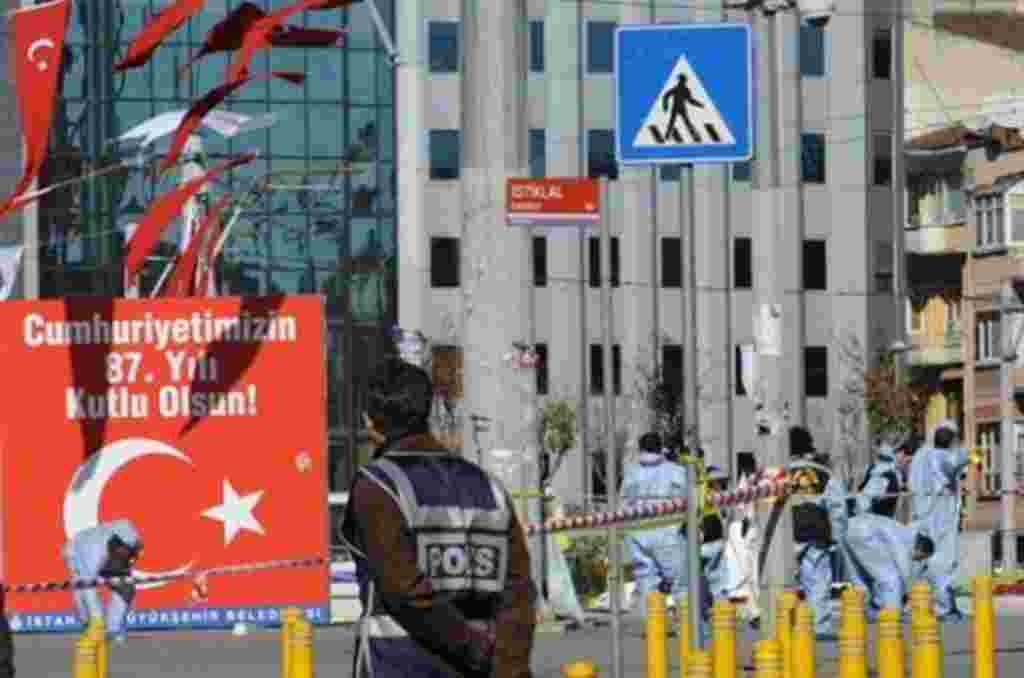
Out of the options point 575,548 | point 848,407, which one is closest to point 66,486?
point 575,548

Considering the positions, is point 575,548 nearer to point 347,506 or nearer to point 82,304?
point 82,304

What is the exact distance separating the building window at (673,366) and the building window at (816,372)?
3416 mm

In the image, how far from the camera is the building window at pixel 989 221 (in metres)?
102

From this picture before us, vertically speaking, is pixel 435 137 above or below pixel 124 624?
above

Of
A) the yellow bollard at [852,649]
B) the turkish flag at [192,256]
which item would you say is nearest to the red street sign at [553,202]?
the yellow bollard at [852,649]

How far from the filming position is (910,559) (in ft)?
98.8

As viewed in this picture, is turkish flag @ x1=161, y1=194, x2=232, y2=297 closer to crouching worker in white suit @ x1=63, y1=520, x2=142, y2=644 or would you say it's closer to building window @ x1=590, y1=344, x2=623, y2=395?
crouching worker in white suit @ x1=63, y1=520, x2=142, y2=644

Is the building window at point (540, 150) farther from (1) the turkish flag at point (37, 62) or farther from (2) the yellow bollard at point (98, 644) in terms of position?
(2) the yellow bollard at point (98, 644)

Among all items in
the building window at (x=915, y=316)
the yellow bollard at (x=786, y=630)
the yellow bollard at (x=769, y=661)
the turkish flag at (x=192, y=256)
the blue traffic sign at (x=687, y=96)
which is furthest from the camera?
the building window at (x=915, y=316)

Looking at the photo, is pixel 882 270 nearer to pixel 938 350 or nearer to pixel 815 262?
pixel 815 262

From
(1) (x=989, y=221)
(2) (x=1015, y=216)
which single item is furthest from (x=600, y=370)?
(2) (x=1015, y=216)

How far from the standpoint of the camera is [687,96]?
17094 mm

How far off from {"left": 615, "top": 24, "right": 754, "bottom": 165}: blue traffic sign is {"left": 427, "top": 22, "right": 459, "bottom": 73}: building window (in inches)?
3202

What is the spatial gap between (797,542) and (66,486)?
6.24 meters
